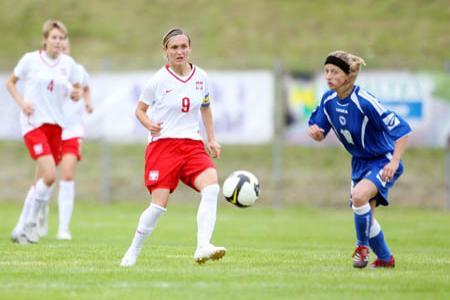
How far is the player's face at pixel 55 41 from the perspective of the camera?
512 inches

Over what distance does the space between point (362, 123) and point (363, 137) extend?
128mm

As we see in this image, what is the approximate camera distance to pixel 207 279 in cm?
839

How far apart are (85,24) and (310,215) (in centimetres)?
1326

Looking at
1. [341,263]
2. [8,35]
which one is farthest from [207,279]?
[8,35]

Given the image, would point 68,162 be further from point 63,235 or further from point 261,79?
point 261,79

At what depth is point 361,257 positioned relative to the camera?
944cm

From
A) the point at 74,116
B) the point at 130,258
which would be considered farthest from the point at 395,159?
the point at 74,116

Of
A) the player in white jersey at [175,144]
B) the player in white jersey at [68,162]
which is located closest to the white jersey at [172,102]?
the player in white jersey at [175,144]

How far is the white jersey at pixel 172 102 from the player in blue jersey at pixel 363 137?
108 centimetres

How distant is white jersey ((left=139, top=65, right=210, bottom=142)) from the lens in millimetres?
9367

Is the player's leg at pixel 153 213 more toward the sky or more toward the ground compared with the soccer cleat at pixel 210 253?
more toward the sky

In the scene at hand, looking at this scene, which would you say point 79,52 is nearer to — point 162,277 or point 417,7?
point 417,7

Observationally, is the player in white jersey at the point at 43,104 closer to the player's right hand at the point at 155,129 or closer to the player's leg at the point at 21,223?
the player's leg at the point at 21,223

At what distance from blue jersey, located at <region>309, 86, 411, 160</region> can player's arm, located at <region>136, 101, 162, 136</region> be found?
1.47 metres
